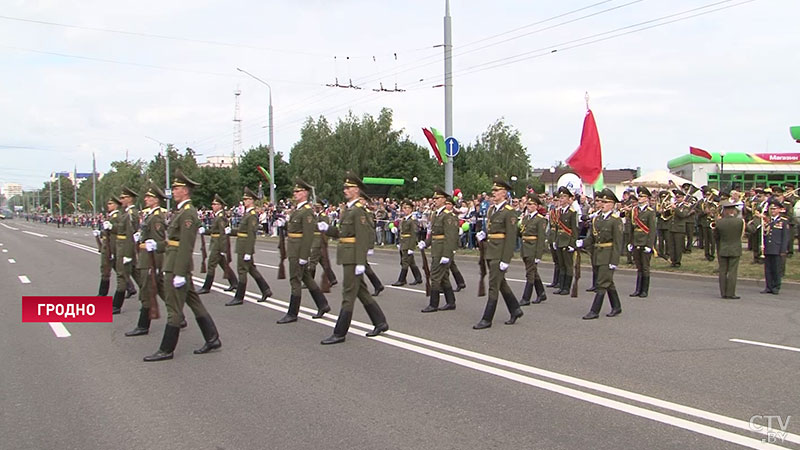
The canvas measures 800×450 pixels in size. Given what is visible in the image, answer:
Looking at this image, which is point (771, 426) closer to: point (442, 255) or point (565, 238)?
point (442, 255)

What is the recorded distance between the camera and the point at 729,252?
441 inches

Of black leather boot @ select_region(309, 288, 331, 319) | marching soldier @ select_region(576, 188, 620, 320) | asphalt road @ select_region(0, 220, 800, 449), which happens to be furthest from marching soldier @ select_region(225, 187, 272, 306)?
marching soldier @ select_region(576, 188, 620, 320)

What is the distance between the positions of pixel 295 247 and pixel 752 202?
12.0 m

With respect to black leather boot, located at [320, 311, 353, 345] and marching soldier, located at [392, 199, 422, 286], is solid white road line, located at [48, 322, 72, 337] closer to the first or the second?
black leather boot, located at [320, 311, 353, 345]

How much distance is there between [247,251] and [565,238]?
5869 mm

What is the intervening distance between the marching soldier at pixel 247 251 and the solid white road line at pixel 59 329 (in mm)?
2603

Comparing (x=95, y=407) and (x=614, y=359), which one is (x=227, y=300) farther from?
(x=614, y=359)

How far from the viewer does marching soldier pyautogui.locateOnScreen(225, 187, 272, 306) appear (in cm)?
1125

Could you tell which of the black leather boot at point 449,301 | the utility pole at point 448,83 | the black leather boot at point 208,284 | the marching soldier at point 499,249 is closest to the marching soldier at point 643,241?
the black leather boot at point 449,301

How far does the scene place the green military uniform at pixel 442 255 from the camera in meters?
10.1

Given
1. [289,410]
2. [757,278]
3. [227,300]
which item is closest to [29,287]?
[227,300]

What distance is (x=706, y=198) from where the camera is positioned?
16.8 m

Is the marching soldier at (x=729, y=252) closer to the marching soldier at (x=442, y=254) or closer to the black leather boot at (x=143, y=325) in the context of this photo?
the marching soldier at (x=442, y=254)

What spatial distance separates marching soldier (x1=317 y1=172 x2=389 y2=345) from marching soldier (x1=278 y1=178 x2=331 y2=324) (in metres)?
1.26
